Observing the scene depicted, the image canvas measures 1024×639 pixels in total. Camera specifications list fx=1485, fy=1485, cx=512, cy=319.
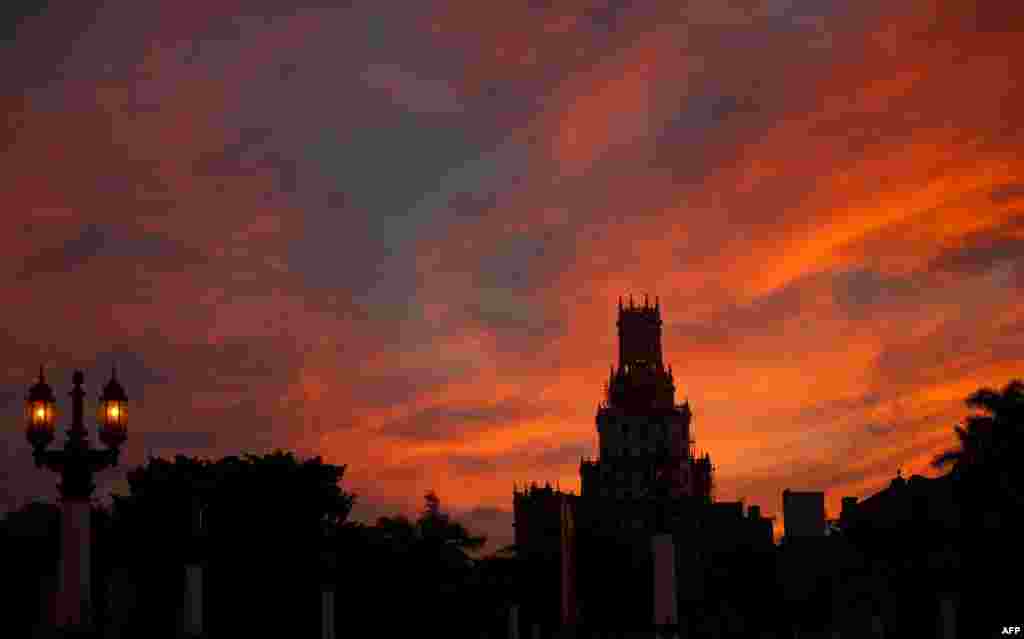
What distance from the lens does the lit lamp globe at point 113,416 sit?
23953 mm

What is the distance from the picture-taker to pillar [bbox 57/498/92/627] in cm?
2338

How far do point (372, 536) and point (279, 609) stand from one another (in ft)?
47.1

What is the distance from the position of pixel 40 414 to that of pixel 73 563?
8.05 feet

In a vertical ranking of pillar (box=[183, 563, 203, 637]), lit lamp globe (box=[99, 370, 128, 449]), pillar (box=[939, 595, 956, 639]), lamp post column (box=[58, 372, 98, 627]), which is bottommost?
pillar (box=[939, 595, 956, 639])

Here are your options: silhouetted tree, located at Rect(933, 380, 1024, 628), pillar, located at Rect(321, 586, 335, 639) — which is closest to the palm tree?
silhouetted tree, located at Rect(933, 380, 1024, 628)

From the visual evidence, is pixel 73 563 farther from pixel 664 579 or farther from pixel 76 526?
pixel 664 579

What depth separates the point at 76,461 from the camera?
23.8 m

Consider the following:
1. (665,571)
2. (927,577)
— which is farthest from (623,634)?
(665,571)

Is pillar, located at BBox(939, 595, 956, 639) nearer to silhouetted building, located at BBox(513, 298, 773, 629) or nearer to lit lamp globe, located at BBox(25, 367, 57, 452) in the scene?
silhouetted building, located at BBox(513, 298, 773, 629)

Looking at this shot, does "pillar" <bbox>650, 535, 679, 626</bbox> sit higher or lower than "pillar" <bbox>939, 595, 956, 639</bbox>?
higher

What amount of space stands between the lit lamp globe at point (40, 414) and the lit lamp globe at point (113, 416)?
2.57 feet

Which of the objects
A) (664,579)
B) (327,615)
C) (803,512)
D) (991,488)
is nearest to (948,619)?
(991,488)

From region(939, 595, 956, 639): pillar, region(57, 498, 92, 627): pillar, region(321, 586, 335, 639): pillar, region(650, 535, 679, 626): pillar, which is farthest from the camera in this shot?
region(939, 595, 956, 639): pillar

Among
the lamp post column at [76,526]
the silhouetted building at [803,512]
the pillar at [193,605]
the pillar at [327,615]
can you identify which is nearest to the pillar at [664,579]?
the pillar at [193,605]
